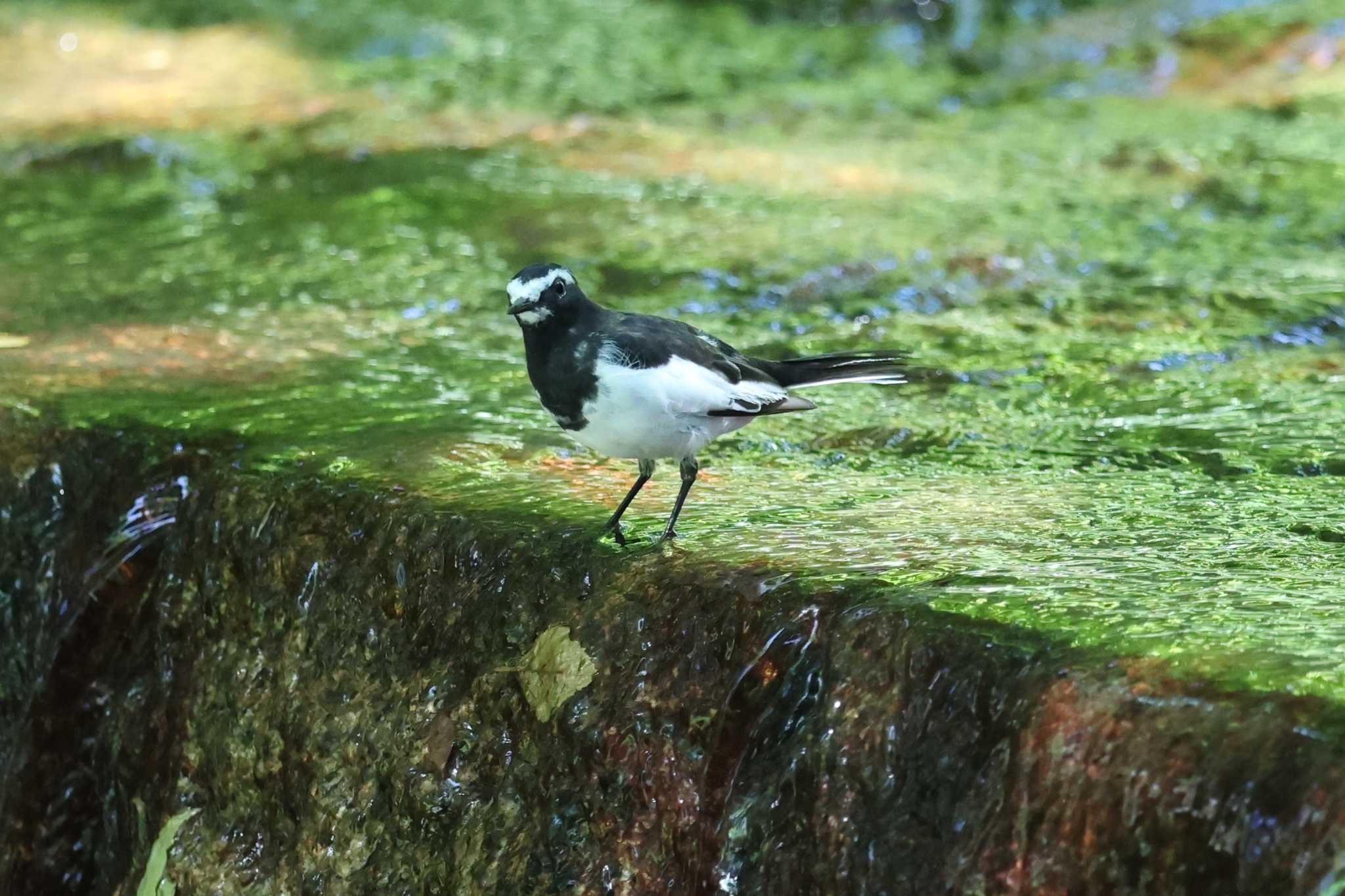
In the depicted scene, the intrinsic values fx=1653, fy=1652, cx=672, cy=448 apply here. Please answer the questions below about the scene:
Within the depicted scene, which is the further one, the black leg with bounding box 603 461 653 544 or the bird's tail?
the bird's tail

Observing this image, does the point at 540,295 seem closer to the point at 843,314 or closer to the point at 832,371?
the point at 832,371

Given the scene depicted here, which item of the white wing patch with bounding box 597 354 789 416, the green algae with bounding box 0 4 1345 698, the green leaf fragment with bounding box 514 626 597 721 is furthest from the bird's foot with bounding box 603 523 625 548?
the white wing patch with bounding box 597 354 789 416

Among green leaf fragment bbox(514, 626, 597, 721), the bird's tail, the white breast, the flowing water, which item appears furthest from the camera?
the bird's tail

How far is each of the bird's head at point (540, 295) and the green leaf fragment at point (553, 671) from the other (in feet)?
2.31

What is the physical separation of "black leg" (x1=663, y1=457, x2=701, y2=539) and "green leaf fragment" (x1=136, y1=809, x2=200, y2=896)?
1566mm

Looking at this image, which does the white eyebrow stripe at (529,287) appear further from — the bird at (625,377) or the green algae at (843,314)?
the green algae at (843,314)

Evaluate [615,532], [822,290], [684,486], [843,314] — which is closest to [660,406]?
[684,486]

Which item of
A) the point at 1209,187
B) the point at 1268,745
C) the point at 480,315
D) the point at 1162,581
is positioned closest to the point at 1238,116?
the point at 1209,187

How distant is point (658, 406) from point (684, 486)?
308mm

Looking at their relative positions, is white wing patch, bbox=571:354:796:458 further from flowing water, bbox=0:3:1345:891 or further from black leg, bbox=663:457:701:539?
flowing water, bbox=0:3:1345:891

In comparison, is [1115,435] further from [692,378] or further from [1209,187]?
[1209,187]

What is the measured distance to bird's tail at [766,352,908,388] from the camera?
3.88 metres

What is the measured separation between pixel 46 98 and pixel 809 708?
29.7ft

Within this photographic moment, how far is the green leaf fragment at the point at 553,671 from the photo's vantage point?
11.8 feet
